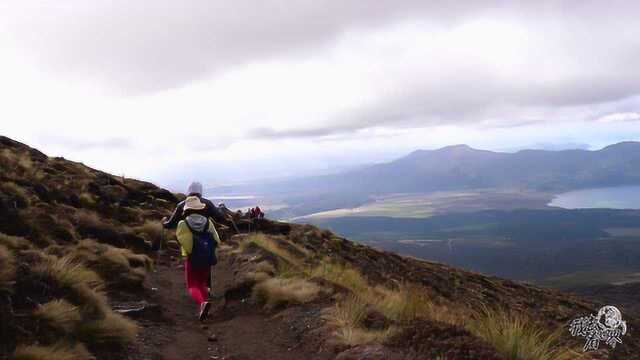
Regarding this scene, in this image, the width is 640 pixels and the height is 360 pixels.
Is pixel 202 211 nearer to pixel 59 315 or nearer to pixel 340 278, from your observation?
pixel 59 315

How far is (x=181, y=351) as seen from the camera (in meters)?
8.23

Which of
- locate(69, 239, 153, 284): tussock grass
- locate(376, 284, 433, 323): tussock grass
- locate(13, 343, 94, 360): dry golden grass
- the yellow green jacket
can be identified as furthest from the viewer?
locate(69, 239, 153, 284): tussock grass

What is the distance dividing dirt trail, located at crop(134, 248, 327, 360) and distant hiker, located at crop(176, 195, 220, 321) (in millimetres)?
622

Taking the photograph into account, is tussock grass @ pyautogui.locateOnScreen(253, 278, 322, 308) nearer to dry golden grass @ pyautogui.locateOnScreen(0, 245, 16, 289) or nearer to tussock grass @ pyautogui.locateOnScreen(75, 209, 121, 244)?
dry golden grass @ pyautogui.locateOnScreen(0, 245, 16, 289)

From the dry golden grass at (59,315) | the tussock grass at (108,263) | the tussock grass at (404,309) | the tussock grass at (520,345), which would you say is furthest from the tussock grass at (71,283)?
the tussock grass at (520,345)

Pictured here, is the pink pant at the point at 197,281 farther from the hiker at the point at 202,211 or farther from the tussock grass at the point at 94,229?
the tussock grass at the point at 94,229

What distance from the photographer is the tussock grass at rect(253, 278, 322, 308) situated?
430 inches

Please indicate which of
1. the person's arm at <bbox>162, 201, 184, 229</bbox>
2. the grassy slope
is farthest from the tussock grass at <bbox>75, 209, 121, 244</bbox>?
the person's arm at <bbox>162, 201, 184, 229</bbox>

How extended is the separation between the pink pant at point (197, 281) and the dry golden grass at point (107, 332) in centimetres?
267

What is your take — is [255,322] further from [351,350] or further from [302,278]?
[351,350]

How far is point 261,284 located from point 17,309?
5.85 m

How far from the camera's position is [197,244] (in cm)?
1018

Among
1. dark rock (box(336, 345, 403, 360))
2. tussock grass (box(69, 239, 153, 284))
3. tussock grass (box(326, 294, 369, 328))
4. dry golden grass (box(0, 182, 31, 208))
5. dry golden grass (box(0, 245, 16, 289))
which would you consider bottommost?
dark rock (box(336, 345, 403, 360))

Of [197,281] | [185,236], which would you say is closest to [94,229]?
→ [197,281]
